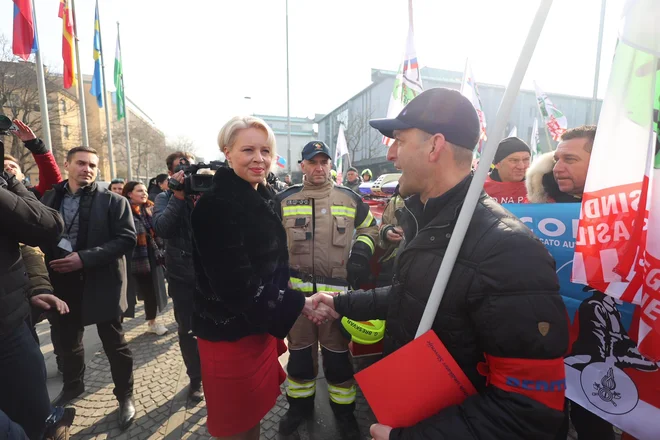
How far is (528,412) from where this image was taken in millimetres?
947

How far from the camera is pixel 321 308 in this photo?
196cm

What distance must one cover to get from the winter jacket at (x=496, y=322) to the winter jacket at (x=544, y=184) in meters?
1.60

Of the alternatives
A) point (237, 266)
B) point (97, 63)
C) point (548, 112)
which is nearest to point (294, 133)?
point (97, 63)

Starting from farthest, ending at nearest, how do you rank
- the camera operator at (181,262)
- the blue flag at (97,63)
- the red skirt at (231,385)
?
1. the blue flag at (97,63)
2. the camera operator at (181,262)
3. the red skirt at (231,385)

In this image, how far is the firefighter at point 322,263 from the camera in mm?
2809

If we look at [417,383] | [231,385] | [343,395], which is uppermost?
[417,383]

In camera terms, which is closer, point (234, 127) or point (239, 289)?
point (239, 289)

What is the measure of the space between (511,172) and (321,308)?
293cm

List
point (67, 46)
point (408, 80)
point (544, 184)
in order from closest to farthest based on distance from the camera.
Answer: point (544, 184) → point (408, 80) → point (67, 46)

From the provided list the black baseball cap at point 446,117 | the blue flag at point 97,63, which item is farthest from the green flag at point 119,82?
the black baseball cap at point 446,117

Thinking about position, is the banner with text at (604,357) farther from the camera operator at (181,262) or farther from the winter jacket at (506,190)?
the camera operator at (181,262)

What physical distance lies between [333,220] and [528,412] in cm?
220

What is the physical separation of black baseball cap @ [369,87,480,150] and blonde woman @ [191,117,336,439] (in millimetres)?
966

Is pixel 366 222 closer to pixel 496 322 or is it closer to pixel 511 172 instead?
pixel 511 172
